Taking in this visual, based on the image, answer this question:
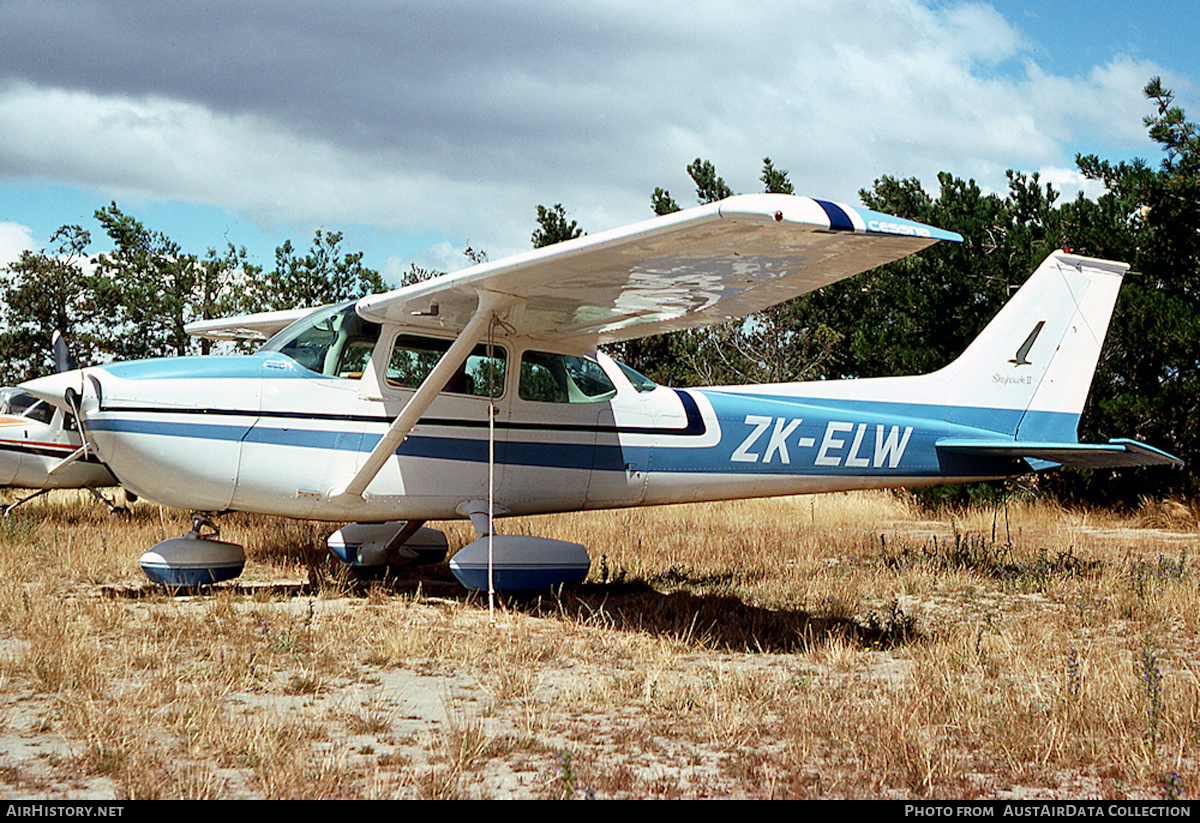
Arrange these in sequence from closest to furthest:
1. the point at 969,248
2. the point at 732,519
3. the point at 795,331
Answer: the point at 732,519 < the point at 969,248 < the point at 795,331

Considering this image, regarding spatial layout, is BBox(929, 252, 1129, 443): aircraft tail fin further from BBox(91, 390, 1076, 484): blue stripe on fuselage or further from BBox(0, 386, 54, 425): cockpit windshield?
BBox(0, 386, 54, 425): cockpit windshield

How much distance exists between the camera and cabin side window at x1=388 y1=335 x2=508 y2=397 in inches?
289

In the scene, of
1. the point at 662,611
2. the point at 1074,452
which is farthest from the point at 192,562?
the point at 1074,452

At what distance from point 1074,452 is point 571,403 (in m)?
4.59

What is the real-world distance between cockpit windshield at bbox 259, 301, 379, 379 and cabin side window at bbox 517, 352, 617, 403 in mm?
1268

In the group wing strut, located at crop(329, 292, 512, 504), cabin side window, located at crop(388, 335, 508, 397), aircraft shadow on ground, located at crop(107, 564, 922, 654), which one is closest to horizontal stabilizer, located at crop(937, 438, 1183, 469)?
aircraft shadow on ground, located at crop(107, 564, 922, 654)

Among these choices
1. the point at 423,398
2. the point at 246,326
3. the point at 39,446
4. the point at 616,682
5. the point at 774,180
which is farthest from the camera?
the point at 774,180

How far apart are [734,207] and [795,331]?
64.5ft

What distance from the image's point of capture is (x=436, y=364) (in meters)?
7.31

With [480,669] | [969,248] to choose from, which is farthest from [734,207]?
[969,248]

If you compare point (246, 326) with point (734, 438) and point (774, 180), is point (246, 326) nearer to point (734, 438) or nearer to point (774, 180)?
point (734, 438)

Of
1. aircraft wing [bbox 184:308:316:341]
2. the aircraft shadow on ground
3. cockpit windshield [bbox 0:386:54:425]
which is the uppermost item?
aircraft wing [bbox 184:308:316:341]
